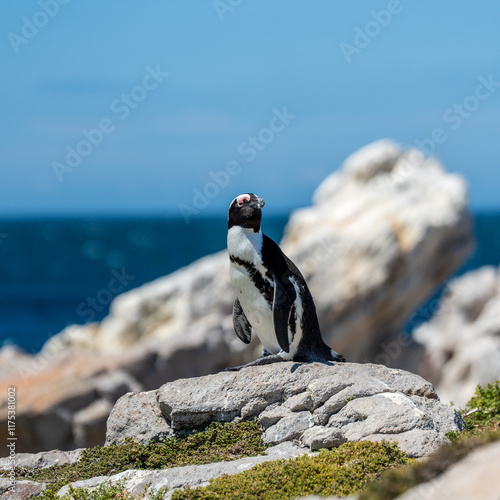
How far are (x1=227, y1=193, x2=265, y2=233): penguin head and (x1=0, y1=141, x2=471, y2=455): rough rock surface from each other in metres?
9.18

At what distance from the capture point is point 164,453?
28.6ft

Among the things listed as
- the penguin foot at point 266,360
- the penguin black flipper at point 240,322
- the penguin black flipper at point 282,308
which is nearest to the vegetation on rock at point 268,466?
the penguin foot at point 266,360

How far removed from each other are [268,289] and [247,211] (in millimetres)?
1070

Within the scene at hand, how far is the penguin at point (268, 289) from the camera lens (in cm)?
927

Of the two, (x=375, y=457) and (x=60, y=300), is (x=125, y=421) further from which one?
(x=60, y=300)

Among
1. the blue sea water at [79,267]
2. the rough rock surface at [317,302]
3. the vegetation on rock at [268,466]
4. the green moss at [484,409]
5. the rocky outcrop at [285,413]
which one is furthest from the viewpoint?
A: the blue sea water at [79,267]

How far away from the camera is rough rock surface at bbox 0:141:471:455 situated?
56.7ft

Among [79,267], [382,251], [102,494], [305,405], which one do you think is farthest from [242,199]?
[79,267]

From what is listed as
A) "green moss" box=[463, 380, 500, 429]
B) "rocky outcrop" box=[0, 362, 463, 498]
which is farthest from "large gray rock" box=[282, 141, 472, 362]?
"rocky outcrop" box=[0, 362, 463, 498]

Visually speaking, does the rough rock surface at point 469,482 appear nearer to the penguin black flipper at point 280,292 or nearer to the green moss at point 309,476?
the green moss at point 309,476

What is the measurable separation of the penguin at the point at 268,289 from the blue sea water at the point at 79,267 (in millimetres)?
37503

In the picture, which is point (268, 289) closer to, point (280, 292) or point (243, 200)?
point (280, 292)

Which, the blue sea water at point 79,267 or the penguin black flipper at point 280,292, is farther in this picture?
the blue sea water at point 79,267

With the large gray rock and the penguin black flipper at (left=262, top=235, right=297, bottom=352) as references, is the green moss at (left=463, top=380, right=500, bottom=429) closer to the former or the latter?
the penguin black flipper at (left=262, top=235, right=297, bottom=352)
